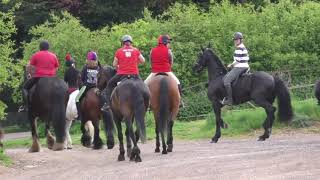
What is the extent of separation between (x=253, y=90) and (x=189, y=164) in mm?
7338

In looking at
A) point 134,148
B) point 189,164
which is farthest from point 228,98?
point 189,164

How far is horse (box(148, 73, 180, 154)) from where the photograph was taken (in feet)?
A: 54.2

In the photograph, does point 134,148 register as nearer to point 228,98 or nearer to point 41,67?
point 41,67

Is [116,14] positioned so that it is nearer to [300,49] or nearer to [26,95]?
[300,49]

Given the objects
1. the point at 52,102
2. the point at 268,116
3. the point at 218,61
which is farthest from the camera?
the point at 218,61

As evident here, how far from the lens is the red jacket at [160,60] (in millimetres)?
17156

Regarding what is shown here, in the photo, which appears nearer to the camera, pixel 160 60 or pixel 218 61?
pixel 160 60

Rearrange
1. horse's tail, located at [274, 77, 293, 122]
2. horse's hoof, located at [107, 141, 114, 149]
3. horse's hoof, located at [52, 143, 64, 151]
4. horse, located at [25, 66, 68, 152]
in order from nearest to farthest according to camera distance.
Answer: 1. horse, located at [25, 66, 68, 152]
2. horse's hoof, located at [52, 143, 64, 151]
3. horse's hoof, located at [107, 141, 114, 149]
4. horse's tail, located at [274, 77, 293, 122]

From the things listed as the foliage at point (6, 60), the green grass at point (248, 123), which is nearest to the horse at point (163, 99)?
the foliage at point (6, 60)

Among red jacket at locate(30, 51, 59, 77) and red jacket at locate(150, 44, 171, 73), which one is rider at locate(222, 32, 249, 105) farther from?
red jacket at locate(30, 51, 59, 77)

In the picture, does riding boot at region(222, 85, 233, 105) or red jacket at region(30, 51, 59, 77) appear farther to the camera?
riding boot at region(222, 85, 233, 105)

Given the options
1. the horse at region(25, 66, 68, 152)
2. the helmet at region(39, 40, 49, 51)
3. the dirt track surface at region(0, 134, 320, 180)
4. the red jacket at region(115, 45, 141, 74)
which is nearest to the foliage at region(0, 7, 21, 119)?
the horse at region(25, 66, 68, 152)

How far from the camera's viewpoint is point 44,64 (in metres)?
17.9

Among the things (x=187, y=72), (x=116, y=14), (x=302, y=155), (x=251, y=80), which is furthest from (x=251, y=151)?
(x=116, y=14)
